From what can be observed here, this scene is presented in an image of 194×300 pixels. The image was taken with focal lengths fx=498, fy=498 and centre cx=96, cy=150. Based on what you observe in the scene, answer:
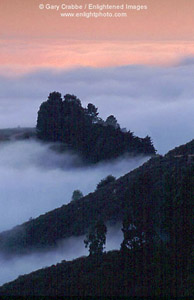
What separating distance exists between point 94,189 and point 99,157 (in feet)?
4.58

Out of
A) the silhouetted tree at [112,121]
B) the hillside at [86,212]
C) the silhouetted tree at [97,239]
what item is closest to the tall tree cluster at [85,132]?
the silhouetted tree at [112,121]

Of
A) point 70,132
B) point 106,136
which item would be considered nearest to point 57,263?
point 70,132

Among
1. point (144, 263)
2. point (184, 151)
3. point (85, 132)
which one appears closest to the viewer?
point (144, 263)

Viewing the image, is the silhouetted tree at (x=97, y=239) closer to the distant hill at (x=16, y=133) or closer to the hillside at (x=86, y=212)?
the hillside at (x=86, y=212)

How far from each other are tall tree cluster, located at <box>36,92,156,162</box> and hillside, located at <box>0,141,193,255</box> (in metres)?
1.17

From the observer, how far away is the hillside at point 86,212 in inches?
592

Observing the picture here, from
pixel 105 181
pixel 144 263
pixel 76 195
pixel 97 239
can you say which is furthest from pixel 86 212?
pixel 144 263

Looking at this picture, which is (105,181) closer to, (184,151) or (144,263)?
(184,151)

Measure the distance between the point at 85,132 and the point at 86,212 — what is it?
367 centimetres

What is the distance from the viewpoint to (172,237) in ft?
39.1

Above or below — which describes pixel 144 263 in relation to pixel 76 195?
below

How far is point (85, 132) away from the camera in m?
18.9

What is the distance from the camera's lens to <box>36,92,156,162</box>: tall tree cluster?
1711 cm

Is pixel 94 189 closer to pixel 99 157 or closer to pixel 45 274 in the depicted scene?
pixel 99 157
